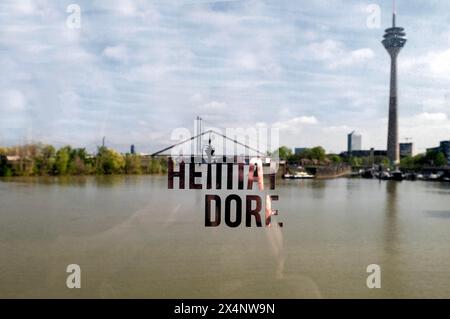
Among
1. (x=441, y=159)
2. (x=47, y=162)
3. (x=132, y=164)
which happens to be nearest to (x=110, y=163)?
(x=132, y=164)

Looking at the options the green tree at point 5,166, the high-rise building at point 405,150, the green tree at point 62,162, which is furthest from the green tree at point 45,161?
the high-rise building at point 405,150

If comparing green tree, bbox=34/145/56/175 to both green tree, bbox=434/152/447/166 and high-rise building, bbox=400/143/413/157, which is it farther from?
green tree, bbox=434/152/447/166

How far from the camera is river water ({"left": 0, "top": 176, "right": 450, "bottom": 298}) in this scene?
9.90 ft

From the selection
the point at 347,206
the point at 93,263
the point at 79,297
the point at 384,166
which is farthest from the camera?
the point at 384,166

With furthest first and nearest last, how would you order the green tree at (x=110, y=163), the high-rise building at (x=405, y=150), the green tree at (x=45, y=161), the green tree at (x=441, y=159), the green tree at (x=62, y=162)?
the high-rise building at (x=405, y=150)
the green tree at (x=441, y=159)
the green tree at (x=45, y=161)
the green tree at (x=62, y=162)
the green tree at (x=110, y=163)

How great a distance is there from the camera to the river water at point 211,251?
3.02 m

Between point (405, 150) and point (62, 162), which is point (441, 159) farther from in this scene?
point (62, 162)

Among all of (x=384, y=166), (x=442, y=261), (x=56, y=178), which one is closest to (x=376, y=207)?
(x=442, y=261)

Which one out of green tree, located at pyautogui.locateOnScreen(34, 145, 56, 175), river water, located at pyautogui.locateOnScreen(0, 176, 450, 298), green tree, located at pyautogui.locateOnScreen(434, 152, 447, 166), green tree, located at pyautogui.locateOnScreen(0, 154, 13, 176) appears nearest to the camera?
river water, located at pyautogui.locateOnScreen(0, 176, 450, 298)

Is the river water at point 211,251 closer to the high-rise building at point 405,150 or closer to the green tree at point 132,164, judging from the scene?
the green tree at point 132,164

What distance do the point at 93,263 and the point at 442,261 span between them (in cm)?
304

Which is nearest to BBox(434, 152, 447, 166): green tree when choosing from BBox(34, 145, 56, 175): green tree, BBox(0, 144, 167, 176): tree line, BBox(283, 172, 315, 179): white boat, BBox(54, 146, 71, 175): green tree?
BBox(283, 172, 315, 179): white boat

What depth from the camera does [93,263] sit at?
11.7 ft
